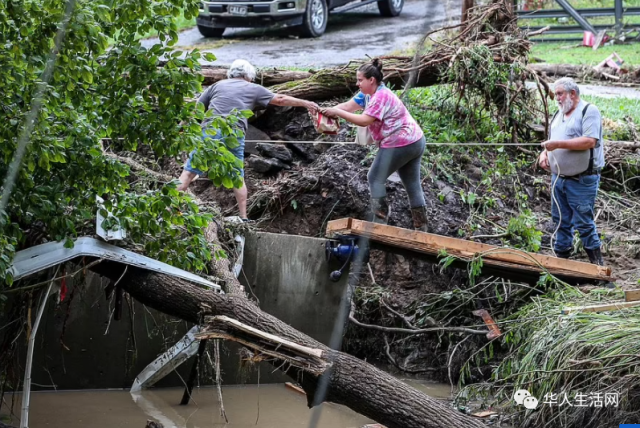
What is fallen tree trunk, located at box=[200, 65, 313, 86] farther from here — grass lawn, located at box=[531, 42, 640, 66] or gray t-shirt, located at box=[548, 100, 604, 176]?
grass lawn, located at box=[531, 42, 640, 66]

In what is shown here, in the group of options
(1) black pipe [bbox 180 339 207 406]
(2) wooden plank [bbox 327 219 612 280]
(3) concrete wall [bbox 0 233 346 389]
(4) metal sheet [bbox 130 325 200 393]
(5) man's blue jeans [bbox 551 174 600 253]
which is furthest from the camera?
(3) concrete wall [bbox 0 233 346 389]

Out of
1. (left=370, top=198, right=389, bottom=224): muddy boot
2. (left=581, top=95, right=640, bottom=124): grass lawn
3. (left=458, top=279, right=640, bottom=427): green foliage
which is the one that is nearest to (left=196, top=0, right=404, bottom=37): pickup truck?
(left=581, top=95, right=640, bottom=124): grass lawn

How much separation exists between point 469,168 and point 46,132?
19.4 feet

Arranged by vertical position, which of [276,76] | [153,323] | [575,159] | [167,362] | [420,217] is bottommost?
[167,362]

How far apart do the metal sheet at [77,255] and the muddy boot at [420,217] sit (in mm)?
2662

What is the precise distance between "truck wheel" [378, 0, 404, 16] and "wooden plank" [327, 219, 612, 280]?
12.2 meters

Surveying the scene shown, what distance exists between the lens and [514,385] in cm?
698

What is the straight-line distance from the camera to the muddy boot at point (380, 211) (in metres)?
9.00

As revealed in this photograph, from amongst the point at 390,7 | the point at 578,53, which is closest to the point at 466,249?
the point at 578,53

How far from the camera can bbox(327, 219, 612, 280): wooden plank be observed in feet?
26.1

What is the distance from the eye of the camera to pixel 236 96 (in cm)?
876

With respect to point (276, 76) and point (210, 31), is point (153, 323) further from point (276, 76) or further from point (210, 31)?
point (210, 31)

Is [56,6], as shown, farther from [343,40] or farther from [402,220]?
[343,40]

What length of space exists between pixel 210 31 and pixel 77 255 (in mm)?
11787
